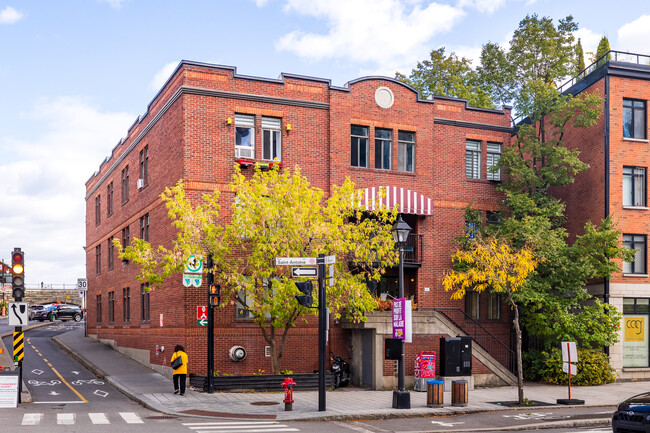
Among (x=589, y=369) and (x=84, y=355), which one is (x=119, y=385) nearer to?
(x=84, y=355)

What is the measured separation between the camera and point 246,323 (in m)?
26.7

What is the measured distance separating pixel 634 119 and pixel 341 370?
16084 mm

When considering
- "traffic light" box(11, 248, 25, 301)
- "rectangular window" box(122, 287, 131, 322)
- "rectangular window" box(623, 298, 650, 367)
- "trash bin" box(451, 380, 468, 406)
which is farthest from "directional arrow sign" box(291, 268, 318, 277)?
"rectangular window" box(122, 287, 131, 322)

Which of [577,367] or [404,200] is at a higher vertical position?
[404,200]

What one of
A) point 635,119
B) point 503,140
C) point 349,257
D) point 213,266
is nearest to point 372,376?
point 349,257

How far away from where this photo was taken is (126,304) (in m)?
35.8

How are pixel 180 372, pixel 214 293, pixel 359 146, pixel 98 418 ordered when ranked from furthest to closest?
pixel 359 146 < pixel 214 293 < pixel 180 372 < pixel 98 418

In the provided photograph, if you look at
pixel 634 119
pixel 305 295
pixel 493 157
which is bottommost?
pixel 305 295

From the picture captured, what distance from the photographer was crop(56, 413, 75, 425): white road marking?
55.6ft

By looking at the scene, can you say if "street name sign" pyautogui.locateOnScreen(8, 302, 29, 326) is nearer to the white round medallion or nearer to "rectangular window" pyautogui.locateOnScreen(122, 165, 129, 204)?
"rectangular window" pyautogui.locateOnScreen(122, 165, 129, 204)

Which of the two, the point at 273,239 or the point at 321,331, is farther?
the point at 273,239

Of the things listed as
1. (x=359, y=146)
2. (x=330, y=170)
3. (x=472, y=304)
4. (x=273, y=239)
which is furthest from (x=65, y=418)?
(x=472, y=304)

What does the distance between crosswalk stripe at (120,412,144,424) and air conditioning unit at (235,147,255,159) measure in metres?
11.3

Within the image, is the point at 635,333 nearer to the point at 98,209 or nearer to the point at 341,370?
the point at 341,370
